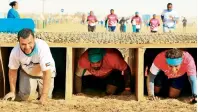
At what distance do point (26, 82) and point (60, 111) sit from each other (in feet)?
3.87

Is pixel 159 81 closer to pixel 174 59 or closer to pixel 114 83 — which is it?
pixel 114 83

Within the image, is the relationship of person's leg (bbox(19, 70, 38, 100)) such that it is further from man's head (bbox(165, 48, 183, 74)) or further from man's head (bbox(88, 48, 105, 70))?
man's head (bbox(165, 48, 183, 74))

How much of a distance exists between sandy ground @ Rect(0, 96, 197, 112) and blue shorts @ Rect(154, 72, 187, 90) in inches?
17.0

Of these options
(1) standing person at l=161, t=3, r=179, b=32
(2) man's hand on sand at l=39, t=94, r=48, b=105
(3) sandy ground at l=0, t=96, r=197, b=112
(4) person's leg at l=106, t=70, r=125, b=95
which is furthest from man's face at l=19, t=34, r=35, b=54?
(1) standing person at l=161, t=3, r=179, b=32

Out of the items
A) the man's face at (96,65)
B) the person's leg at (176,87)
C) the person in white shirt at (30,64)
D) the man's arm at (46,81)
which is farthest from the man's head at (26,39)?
the person's leg at (176,87)

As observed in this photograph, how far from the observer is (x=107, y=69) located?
7.17 metres

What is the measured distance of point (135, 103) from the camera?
6.53 meters

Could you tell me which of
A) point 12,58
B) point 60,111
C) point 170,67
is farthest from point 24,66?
point 170,67

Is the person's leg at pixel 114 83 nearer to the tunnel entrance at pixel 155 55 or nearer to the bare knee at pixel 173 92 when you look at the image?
the tunnel entrance at pixel 155 55

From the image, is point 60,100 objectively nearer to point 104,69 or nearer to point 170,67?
point 104,69

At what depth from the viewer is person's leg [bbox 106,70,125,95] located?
7.29 m

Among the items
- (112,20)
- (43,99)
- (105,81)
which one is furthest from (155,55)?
(112,20)

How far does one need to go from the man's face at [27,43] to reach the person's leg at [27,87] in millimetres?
994

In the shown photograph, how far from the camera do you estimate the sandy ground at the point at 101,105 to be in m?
5.91
